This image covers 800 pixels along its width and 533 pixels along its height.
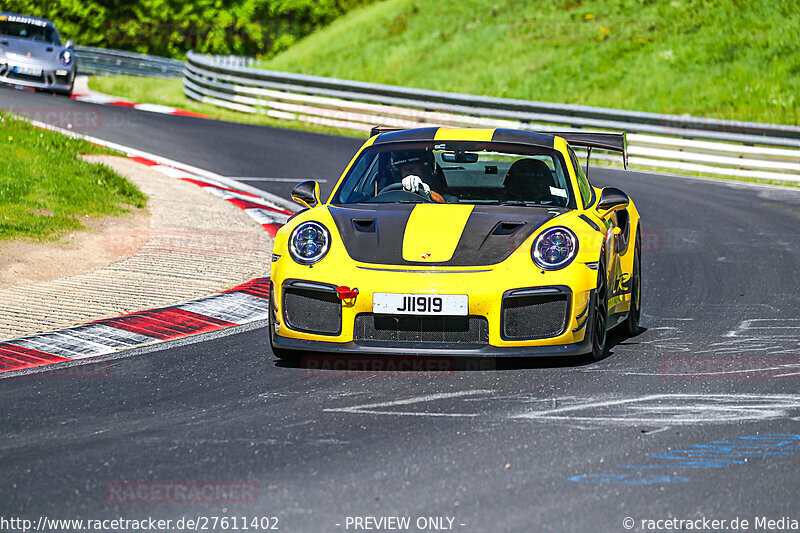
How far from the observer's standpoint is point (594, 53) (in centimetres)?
3044

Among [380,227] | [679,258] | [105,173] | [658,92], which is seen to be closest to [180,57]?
[658,92]

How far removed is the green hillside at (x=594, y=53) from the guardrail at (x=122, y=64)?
5.52 m

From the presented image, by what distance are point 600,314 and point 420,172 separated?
5.35 ft

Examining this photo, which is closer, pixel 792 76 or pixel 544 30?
pixel 792 76

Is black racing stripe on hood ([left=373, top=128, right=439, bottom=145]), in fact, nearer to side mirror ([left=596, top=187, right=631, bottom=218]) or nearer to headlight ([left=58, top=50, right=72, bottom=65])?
side mirror ([left=596, top=187, right=631, bottom=218])

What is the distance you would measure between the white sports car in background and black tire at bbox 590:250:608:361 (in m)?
19.1

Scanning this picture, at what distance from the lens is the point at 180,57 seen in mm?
58812

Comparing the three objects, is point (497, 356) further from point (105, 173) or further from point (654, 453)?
point (105, 173)

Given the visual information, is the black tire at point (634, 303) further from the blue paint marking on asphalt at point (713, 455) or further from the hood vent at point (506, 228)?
the blue paint marking on asphalt at point (713, 455)

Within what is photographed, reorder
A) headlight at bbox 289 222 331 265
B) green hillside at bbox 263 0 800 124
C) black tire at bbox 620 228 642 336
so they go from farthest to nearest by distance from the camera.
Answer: green hillside at bbox 263 0 800 124
black tire at bbox 620 228 642 336
headlight at bbox 289 222 331 265

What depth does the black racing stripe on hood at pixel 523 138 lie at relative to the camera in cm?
778

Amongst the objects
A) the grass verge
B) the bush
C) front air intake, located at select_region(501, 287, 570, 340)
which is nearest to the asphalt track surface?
front air intake, located at select_region(501, 287, 570, 340)

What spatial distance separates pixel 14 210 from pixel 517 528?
848 cm

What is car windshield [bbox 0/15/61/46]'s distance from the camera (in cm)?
2441
